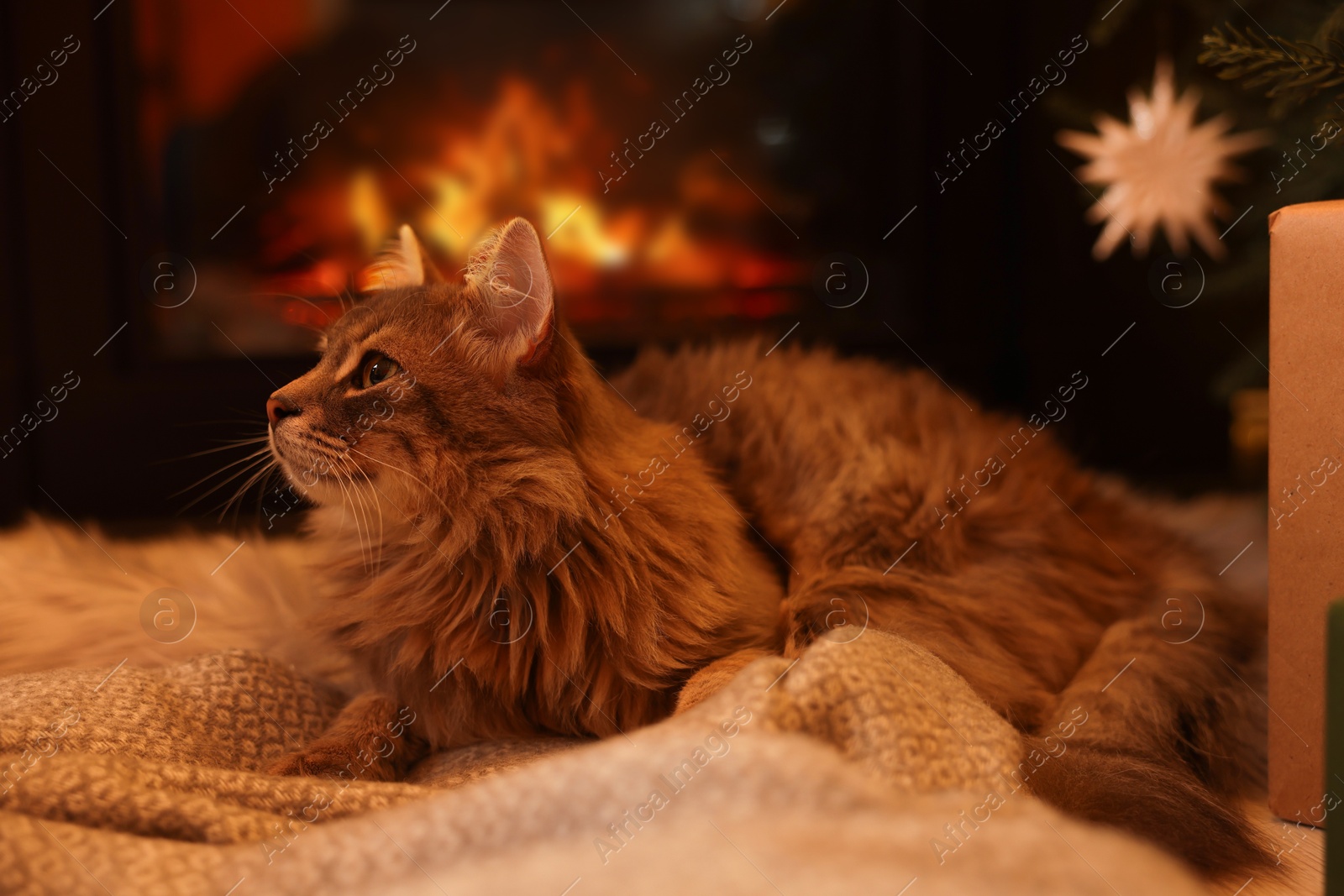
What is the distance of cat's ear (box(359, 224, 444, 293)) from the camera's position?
148cm

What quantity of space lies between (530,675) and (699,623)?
21 centimetres

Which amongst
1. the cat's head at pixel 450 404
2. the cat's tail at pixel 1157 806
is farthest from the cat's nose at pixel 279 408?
the cat's tail at pixel 1157 806

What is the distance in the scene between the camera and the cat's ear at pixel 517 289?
117 centimetres

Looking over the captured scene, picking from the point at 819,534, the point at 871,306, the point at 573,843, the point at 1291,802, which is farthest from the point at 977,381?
the point at 573,843

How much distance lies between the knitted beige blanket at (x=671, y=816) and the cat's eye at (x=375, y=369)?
452 mm

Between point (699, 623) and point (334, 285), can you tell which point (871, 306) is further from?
point (699, 623)

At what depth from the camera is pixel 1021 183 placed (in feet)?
9.60

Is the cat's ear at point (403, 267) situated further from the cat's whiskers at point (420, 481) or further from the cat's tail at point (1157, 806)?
the cat's tail at point (1157, 806)

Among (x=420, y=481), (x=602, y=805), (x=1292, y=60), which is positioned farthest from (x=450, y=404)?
(x=1292, y=60)

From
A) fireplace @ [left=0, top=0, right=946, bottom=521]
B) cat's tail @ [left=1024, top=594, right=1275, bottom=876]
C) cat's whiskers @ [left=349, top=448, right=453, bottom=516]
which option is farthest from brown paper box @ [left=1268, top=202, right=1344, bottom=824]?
fireplace @ [left=0, top=0, right=946, bottom=521]

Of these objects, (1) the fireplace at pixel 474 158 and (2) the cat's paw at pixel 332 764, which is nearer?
(2) the cat's paw at pixel 332 764

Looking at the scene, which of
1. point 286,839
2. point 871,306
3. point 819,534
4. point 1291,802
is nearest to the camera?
point 286,839

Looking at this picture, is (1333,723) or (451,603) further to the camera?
(451,603)

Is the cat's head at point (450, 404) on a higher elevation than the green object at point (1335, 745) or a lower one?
lower
